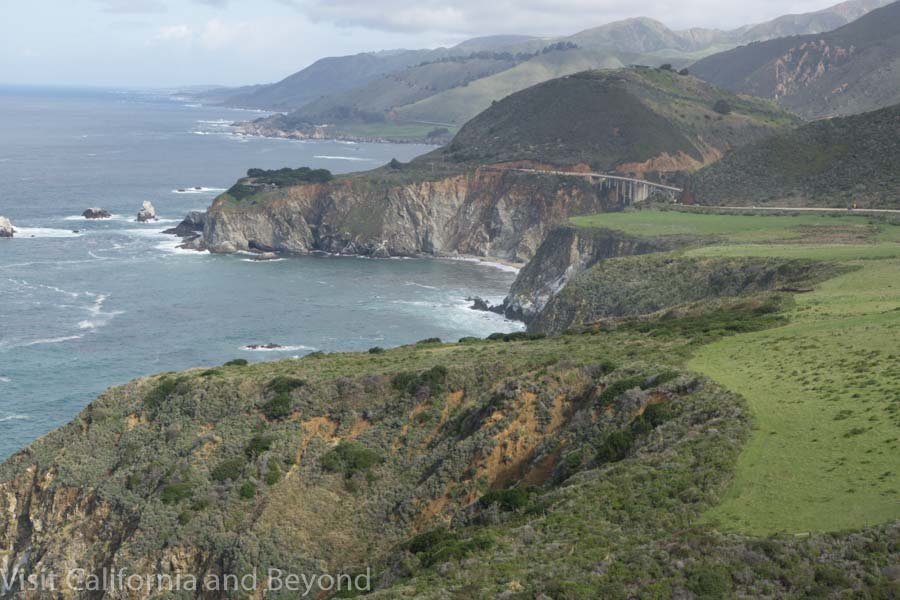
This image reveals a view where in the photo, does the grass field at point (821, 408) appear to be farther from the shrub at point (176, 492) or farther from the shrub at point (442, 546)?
the shrub at point (176, 492)

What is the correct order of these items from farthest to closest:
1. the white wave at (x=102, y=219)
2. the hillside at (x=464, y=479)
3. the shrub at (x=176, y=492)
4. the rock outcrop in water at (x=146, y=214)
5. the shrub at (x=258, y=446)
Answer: the rock outcrop in water at (x=146, y=214)
the white wave at (x=102, y=219)
the shrub at (x=258, y=446)
the shrub at (x=176, y=492)
the hillside at (x=464, y=479)

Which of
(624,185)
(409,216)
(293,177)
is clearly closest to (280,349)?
(409,216)

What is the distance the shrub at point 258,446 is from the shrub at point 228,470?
731 mm

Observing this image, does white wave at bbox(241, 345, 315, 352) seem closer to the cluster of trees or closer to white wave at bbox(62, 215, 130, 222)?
the cluster of trees

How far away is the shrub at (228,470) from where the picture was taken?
152ft

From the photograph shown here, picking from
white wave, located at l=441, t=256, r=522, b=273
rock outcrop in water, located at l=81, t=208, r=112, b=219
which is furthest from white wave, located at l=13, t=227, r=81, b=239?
white wave, located at l=441, t=256, r=522, b=273

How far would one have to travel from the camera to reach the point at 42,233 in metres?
152

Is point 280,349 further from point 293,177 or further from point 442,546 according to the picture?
point 293,177

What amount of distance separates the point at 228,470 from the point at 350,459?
539 centimetres

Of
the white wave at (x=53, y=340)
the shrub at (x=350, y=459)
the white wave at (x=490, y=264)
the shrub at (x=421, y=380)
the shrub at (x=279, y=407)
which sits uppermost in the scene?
the shrub at (x=421, y=380)

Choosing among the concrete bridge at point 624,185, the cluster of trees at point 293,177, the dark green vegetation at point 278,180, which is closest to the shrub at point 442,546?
the dark green vegetation at point 278,180

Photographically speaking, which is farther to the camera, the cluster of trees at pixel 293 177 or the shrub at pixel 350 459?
the cluster of trees at pixel 293 177

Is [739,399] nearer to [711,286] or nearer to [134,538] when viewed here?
[134,538]

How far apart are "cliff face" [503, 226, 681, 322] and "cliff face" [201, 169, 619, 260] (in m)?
29.5
